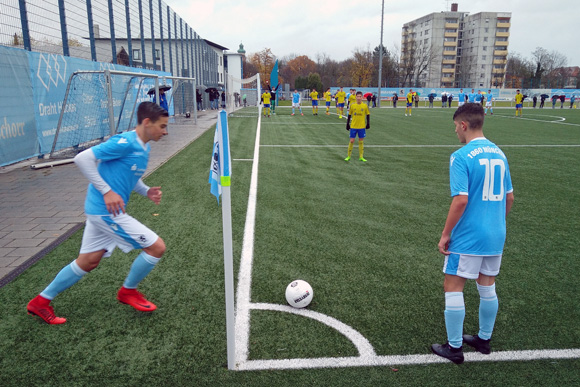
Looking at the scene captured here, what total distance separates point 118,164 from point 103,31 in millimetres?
14901

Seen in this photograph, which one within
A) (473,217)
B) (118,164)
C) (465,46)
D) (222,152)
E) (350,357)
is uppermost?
(465,46)

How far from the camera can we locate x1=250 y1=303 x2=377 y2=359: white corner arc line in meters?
3.19

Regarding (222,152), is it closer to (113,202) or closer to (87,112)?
(113,202)

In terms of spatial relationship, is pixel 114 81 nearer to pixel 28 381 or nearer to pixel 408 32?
pixel 28 381

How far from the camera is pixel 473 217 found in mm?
2863

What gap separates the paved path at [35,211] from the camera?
501 centimetres

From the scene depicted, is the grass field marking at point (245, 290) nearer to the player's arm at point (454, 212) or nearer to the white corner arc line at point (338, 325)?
the white corner arc line at point (338, 325)

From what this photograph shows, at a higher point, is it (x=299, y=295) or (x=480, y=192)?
(x=480, y=192)

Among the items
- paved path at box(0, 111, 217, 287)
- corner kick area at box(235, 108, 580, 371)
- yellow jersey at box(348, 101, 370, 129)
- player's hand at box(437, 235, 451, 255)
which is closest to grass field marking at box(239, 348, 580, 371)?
corner kick area at box(235, 108, 580, 371)

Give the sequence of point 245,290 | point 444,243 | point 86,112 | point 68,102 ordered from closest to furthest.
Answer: point 444,243 → point 245,290 → point 68,102 → point 86,112

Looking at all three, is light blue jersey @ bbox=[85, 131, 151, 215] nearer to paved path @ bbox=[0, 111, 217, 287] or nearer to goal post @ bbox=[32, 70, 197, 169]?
paved path @ bbox=[0, 111, 217, 287]

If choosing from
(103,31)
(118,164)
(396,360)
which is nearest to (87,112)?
(103,31)

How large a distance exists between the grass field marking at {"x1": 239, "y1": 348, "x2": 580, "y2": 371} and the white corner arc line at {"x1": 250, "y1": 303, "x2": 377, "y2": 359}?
0.10 metres

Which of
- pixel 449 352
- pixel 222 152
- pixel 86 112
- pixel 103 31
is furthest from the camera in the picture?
pixel 103 31
